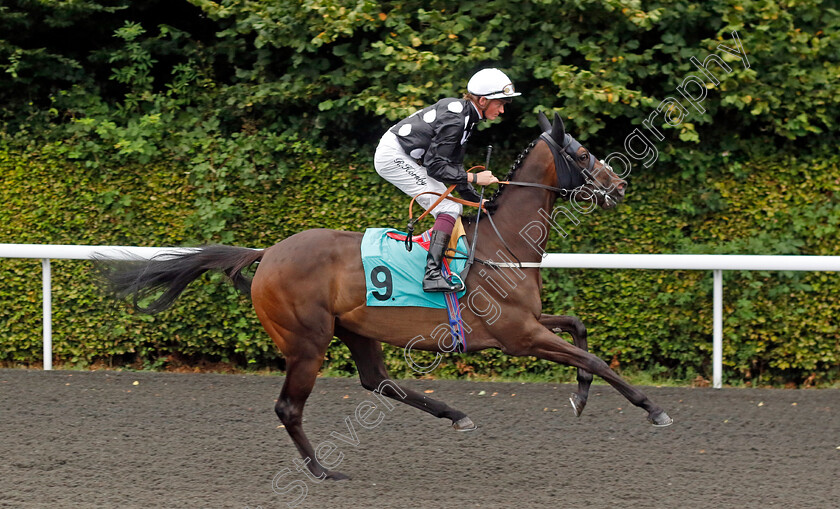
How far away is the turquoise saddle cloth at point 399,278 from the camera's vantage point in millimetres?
4781

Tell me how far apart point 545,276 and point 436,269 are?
2573 mm

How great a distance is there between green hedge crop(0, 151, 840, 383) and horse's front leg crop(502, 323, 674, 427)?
2384mm

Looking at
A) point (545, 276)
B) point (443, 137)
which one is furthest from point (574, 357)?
point (545, 276)

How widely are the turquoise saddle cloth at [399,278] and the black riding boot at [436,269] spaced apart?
0.28ft

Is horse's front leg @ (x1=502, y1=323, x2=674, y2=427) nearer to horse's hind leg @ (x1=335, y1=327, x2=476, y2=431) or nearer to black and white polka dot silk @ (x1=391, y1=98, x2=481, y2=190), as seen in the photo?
horse's hind leg @ (x1=335, y1=327, x2=476, y2=431)

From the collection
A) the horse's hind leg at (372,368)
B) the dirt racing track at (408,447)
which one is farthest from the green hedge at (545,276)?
the horse's hind leg at (372,368)

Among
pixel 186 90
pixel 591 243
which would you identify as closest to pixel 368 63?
pixel 186 90

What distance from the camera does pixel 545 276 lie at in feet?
23.3

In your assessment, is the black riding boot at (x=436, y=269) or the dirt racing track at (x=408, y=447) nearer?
the dirt racing track at (x=408, y=447)

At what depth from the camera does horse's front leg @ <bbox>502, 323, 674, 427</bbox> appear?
14.9 ft

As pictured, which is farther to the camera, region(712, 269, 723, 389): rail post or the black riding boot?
region(712, 269, 723, 389): rail post

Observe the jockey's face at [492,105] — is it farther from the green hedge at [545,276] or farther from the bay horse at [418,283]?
the green hedge at [545,276]

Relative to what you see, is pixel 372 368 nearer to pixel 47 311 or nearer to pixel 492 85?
pixel 492 85

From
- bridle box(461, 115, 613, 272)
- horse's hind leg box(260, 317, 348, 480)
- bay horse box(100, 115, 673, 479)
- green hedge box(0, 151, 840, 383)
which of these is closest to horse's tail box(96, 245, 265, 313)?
bay horse box(100, 115, 673, 479)
